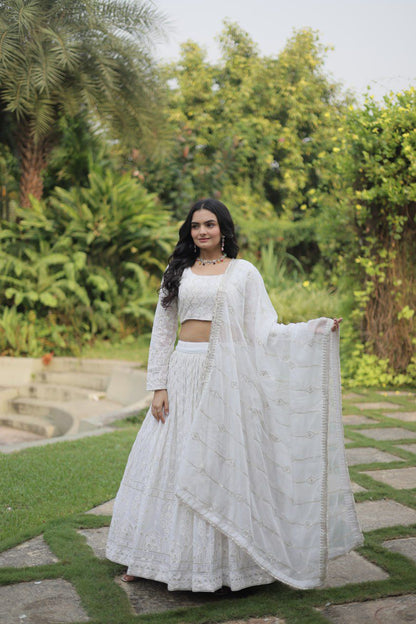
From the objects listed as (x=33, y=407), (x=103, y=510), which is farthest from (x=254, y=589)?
(x=33, y=407)

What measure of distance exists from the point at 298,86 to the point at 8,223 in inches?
526

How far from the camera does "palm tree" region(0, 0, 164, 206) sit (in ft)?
30.5

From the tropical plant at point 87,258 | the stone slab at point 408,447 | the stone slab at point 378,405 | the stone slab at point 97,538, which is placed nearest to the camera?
the stone slab at point 97,538

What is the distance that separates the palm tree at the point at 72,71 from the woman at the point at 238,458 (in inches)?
286

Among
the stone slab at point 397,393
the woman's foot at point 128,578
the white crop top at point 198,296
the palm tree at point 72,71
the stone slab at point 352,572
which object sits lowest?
the woman's foot at point 128,578

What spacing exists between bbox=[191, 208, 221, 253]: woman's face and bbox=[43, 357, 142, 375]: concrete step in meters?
5.82

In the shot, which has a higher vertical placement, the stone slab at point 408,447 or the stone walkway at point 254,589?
the stone slab at point 408,447

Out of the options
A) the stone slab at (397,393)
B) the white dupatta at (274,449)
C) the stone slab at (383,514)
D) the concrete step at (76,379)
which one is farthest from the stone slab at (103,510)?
the concrete step at (76,379)

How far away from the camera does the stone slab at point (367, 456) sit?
479 centimetres

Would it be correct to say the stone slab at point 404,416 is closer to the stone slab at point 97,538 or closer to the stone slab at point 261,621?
the stone slab at point 97,538

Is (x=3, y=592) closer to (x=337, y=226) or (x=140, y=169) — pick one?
(x=337, y=226)

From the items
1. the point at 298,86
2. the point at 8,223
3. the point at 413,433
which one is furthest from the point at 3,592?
the point at 298,86

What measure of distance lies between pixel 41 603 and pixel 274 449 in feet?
3.71

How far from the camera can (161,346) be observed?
10.4 ft
